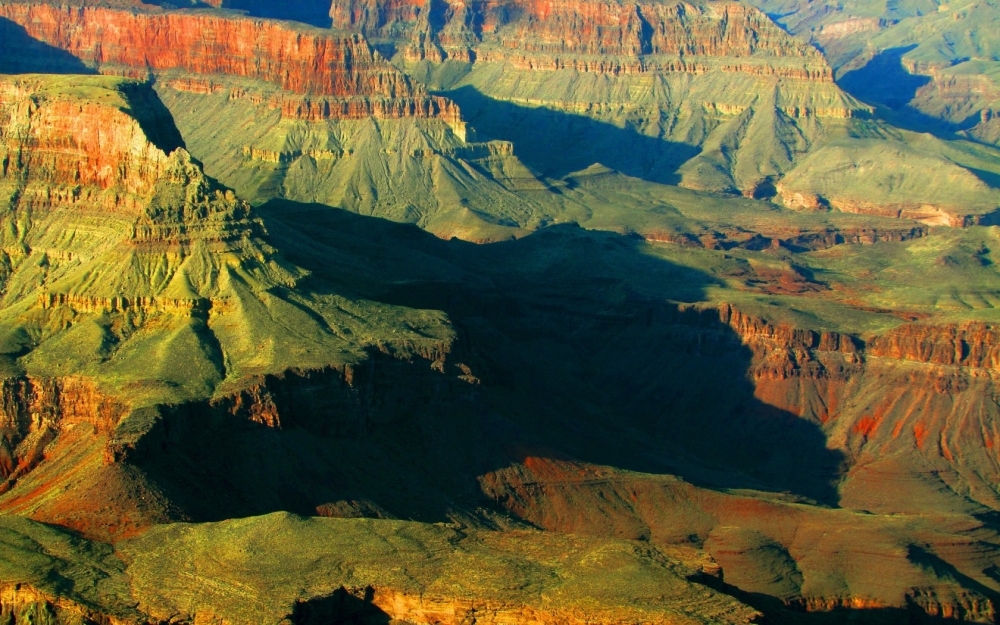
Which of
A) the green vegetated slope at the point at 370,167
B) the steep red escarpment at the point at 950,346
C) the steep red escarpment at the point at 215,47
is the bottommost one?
the green vegetated slope at the point at 370,167

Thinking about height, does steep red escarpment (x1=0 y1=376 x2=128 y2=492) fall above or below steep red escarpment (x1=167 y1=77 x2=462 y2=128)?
below

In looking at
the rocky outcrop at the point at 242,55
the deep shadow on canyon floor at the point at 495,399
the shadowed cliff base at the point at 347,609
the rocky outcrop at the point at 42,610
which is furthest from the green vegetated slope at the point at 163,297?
the rocky outcrop at the point at 242,55

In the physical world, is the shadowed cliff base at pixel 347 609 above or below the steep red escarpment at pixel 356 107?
below

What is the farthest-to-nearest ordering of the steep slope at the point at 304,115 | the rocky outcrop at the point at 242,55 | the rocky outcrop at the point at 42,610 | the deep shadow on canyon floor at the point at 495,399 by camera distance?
the rocky outcrop at the point at 242,55 → the steep slope at the point at 304,115 → the deep shadow on canyon floor at the point at 495,399 → the rocky outcrop at the point at 42,610

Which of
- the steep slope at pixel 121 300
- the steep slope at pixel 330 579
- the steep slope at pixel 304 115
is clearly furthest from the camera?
the steep slope at pixel 304 115

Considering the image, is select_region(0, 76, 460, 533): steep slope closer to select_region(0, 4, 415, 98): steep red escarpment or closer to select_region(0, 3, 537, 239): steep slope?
select_region(0, 3, 537, 239): steep slope

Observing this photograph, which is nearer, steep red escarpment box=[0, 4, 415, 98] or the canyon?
the canyon

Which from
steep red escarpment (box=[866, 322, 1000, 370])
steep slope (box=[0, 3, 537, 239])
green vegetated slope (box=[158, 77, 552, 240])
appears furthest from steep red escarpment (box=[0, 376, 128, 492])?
green vegetated slope (box=[158, 77, 552, 240])

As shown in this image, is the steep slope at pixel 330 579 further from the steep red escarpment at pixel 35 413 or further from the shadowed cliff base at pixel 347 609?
the steep red escarpment at pixel 35 413

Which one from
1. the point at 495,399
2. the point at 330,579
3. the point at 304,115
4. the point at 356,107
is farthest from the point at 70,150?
the point at 356,107

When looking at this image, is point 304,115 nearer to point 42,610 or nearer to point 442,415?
point 442,415

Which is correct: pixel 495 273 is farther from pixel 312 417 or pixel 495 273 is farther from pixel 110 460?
pixel 110 460

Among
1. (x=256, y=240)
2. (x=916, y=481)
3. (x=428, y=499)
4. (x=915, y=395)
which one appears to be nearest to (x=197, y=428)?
(x=428, y=499)
